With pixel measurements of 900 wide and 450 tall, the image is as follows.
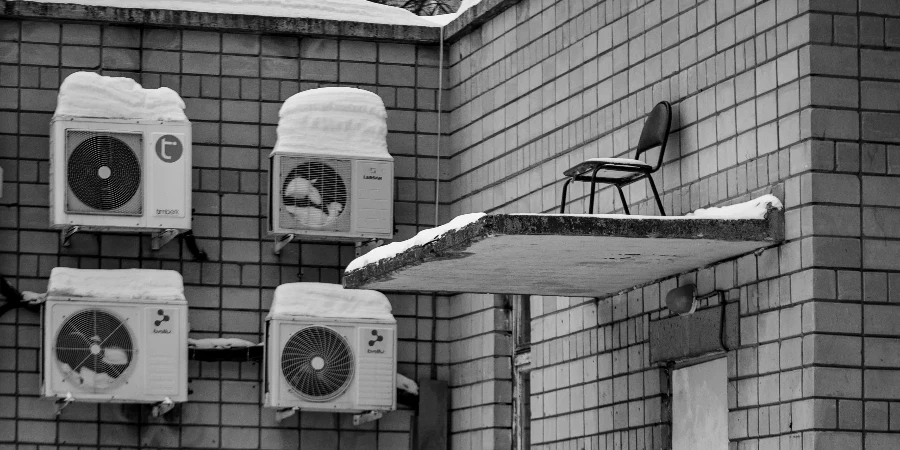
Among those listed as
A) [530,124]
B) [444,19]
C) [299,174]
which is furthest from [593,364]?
[444,19]

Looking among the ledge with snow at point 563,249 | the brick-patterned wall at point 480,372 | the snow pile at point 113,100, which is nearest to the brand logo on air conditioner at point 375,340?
the brick-patterned wall at point 480,372

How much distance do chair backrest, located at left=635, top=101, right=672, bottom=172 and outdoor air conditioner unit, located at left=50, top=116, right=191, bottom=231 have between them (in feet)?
11.0

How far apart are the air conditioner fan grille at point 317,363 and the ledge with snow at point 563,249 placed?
2.04 meters

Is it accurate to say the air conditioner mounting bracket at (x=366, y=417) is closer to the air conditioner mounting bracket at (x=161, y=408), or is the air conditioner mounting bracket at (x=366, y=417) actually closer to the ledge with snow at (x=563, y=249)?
the air conditioner mounting bracket at (x=161, y=408)

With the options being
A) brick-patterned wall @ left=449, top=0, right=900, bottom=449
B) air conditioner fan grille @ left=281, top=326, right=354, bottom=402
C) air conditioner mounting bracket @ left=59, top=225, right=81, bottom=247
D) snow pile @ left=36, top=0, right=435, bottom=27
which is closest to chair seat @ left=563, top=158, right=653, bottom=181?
brick-patterned wall @ left=449, top=0, right=900, bottom=449

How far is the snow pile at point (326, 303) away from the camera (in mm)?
11156

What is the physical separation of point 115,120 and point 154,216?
647 millimetres

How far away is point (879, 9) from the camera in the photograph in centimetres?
789

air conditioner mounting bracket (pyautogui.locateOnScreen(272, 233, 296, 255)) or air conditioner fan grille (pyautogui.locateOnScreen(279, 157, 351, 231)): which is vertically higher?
air conditioner fan grille (pyautogui.locateOnScreen(279, 157, 351, 231))

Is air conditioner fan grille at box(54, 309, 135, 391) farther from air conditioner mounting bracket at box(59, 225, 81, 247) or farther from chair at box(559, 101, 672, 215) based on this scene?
chair at box(559, 101, 672, 215)

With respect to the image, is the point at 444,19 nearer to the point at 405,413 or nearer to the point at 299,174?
the point at 299,174

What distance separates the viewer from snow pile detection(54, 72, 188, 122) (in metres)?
11.0

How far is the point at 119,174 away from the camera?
10953mm

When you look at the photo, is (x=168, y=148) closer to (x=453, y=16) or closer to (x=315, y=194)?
(x=315, y=194)
